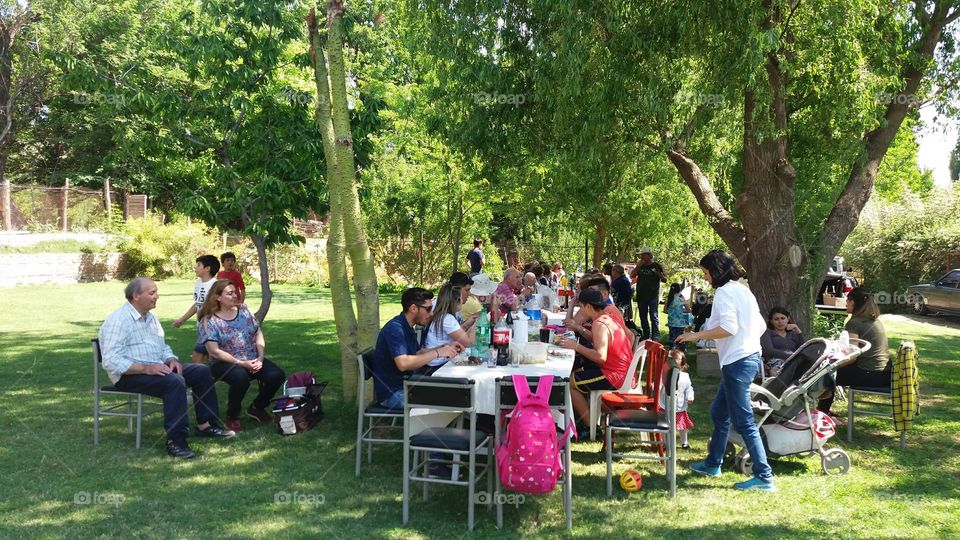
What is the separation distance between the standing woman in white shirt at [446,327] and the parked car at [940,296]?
55.9 feet

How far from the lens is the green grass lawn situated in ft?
14.6

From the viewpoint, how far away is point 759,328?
5.14 meters

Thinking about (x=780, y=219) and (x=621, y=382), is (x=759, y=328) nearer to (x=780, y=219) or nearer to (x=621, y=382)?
(x=621, y=382)

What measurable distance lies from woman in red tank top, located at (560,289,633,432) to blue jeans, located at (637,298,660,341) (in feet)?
21.9

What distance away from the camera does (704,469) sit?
5.57 meters

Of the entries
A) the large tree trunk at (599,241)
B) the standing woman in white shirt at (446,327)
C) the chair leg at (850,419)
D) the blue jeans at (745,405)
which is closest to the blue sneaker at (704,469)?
the blue jeans at (745,405)

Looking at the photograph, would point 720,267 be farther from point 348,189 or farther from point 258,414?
point 258,414

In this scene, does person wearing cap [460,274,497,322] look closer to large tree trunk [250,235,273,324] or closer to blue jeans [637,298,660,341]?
large tree trunk [250,235,273,324]

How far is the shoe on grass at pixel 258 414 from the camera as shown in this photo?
6.84 meters

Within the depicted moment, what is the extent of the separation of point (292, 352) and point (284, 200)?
320 centimetres

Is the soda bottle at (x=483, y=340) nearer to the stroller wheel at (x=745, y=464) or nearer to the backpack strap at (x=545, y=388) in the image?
the backpack strap at (x=545, y=388)

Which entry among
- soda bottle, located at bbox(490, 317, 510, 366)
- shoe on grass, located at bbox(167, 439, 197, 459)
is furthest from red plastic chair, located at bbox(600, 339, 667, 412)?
shoe on grass, located at bbox(167, 439, 197, 459)

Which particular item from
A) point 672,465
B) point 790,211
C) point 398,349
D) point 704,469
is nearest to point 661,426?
point 672,465

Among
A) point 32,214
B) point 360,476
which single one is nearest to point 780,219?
point 360,476
